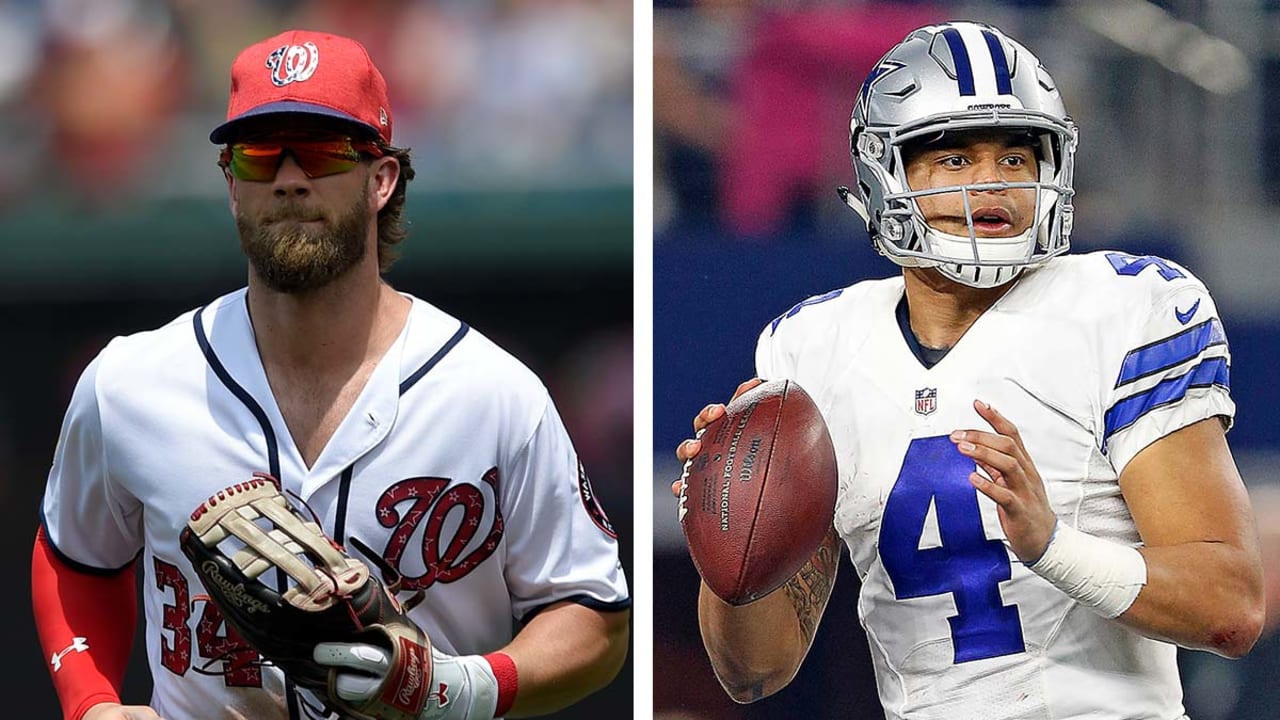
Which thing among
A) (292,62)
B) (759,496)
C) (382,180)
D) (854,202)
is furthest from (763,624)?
(292,62)

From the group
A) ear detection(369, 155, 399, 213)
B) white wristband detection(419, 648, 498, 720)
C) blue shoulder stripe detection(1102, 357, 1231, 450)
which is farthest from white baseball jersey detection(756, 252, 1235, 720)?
ear detection(369, 155, 399, 213)

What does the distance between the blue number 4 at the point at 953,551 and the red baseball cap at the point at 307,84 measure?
100 cm

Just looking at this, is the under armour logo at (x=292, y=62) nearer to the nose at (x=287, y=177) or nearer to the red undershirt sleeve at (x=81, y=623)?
the nose at (x=287, y=177)

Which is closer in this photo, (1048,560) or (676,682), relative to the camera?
(1048,560)

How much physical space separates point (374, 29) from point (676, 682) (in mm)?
1452

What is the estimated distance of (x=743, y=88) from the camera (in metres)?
3.02

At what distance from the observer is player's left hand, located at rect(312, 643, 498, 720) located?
2332 mm

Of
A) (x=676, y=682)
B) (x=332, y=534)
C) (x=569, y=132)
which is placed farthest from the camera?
(x=569, y=132)

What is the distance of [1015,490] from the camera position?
255 centimetres

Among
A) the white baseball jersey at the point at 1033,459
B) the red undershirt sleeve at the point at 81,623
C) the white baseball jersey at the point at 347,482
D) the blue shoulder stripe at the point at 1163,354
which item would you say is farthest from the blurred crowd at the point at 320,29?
the blue shoulder stripe at the point at 1163,354

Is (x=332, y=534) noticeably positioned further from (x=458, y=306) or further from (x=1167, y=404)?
(x=1167, y=404)

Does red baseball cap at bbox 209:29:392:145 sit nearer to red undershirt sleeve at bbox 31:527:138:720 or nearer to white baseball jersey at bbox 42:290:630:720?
white baseball jersey at bbox 42:290:630:720

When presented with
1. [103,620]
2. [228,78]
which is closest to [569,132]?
[228,78]

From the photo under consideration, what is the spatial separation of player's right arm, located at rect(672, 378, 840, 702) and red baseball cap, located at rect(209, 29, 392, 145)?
746 mm
